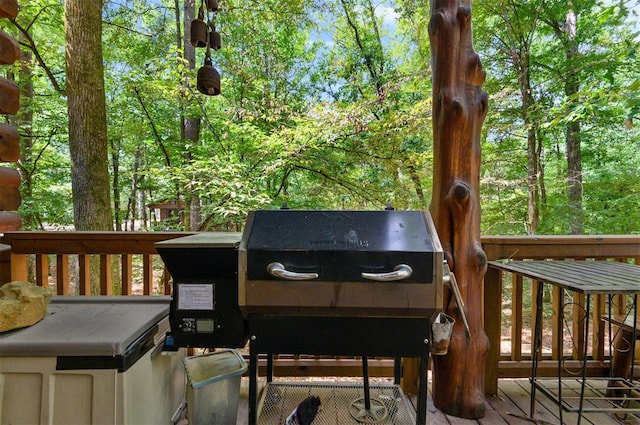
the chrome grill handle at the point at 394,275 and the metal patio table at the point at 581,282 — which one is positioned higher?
the chrome grill handle at the point at 394,275

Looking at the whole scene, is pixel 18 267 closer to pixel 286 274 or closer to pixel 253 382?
pixel 253 382

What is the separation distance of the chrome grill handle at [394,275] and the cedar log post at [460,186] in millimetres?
744

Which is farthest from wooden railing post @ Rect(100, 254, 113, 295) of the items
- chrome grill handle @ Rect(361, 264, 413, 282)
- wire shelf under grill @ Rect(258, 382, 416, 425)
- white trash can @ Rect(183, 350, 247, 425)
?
chrome grill handle @ Rect(361, 264, 413, 282)

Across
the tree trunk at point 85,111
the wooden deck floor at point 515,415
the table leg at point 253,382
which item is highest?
the tree trunk at point 85,111

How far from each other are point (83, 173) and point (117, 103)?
12.0ft

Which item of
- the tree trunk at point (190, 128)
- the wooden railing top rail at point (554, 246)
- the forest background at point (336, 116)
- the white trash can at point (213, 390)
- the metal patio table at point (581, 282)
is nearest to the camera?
the metal patio table at point (581, 282)

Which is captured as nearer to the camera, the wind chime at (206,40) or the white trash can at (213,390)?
the white trash can at (213,390)

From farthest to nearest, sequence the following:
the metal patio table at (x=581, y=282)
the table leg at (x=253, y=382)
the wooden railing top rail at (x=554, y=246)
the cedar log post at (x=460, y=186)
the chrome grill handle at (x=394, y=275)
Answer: the wooden railing top rail at (x=554, y=246)
the cedar log post at (x=460, y=186)
the metal patio table at (x=581, y=282)
the table leg at (x=253, y=382)
the chrome grill handle at (x=394, y=275)

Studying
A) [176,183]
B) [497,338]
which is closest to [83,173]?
[176,183]

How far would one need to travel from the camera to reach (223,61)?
6.86 m

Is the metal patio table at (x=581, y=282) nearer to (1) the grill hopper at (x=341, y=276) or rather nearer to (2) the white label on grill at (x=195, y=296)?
(1) the grill hopper at (x=341, y=276)

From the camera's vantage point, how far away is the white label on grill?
1.40 m

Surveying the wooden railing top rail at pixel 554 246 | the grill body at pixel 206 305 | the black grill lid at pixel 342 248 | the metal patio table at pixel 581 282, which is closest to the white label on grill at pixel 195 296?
the grill body at pixel 206 305

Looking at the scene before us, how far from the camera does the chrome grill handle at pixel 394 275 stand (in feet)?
3.72
